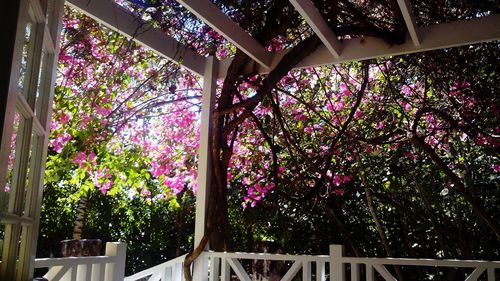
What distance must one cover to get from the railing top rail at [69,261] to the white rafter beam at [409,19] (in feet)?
6.16

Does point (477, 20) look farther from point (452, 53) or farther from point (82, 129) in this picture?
point (82, 129)

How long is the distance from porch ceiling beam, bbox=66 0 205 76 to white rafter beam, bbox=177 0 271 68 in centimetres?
39

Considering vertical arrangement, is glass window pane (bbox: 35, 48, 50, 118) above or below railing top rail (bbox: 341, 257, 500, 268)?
above

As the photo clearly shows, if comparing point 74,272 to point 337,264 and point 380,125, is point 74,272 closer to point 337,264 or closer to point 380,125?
point 337,264

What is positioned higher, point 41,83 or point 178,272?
point 41,83

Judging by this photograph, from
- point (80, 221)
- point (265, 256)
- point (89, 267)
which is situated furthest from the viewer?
point (80, 221)

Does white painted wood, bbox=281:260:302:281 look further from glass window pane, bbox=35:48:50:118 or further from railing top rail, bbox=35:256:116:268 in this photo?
glass window pane, bbox=35:48:50:118

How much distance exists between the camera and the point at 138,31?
2.78 metres

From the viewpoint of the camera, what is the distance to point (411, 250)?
16.9 feet

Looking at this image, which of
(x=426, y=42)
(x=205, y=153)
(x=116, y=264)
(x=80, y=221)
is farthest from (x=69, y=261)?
(x=80, y=221)

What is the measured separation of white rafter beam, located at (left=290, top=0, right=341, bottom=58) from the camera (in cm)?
233

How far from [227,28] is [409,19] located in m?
0.96

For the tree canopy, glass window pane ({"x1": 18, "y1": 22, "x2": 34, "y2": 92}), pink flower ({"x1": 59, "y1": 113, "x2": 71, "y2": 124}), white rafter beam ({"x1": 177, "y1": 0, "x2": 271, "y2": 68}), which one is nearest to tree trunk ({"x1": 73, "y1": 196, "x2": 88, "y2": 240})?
the tree canopy

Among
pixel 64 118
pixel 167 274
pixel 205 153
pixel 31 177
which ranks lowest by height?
pixel 167 274
